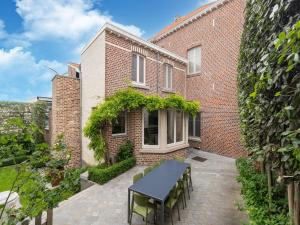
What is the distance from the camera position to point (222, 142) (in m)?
10.1

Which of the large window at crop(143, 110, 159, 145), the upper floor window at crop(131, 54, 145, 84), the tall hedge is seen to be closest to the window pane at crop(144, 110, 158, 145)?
the large window at crop(143, 110, 159, 145)

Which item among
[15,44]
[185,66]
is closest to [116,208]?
[15,44]

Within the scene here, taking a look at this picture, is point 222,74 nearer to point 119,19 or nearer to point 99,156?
point 119,19

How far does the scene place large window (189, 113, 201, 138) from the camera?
37.7 feet

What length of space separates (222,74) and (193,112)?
3117 millimetres

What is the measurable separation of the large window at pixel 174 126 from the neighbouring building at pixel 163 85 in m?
0.05

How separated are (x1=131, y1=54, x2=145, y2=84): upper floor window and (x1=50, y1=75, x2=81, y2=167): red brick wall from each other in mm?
2908

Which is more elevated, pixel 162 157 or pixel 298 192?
pixel 298 192

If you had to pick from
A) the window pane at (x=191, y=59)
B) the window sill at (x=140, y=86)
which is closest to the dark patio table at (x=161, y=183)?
the window sill at (x=140, y=86)

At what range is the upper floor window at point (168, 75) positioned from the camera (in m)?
10.6

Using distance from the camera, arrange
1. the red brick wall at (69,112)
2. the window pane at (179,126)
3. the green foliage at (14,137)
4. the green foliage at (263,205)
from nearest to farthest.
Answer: the green foliage at (14,137) → the green foliage at (263,205) → the red brick wall at (69,112) → the window pane at (179,126)

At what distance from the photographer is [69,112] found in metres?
8.22

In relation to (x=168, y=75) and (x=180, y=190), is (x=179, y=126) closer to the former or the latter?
(x=168, y=75)

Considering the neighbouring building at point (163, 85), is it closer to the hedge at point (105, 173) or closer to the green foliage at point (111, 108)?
the green foliage at point (111, 108)
